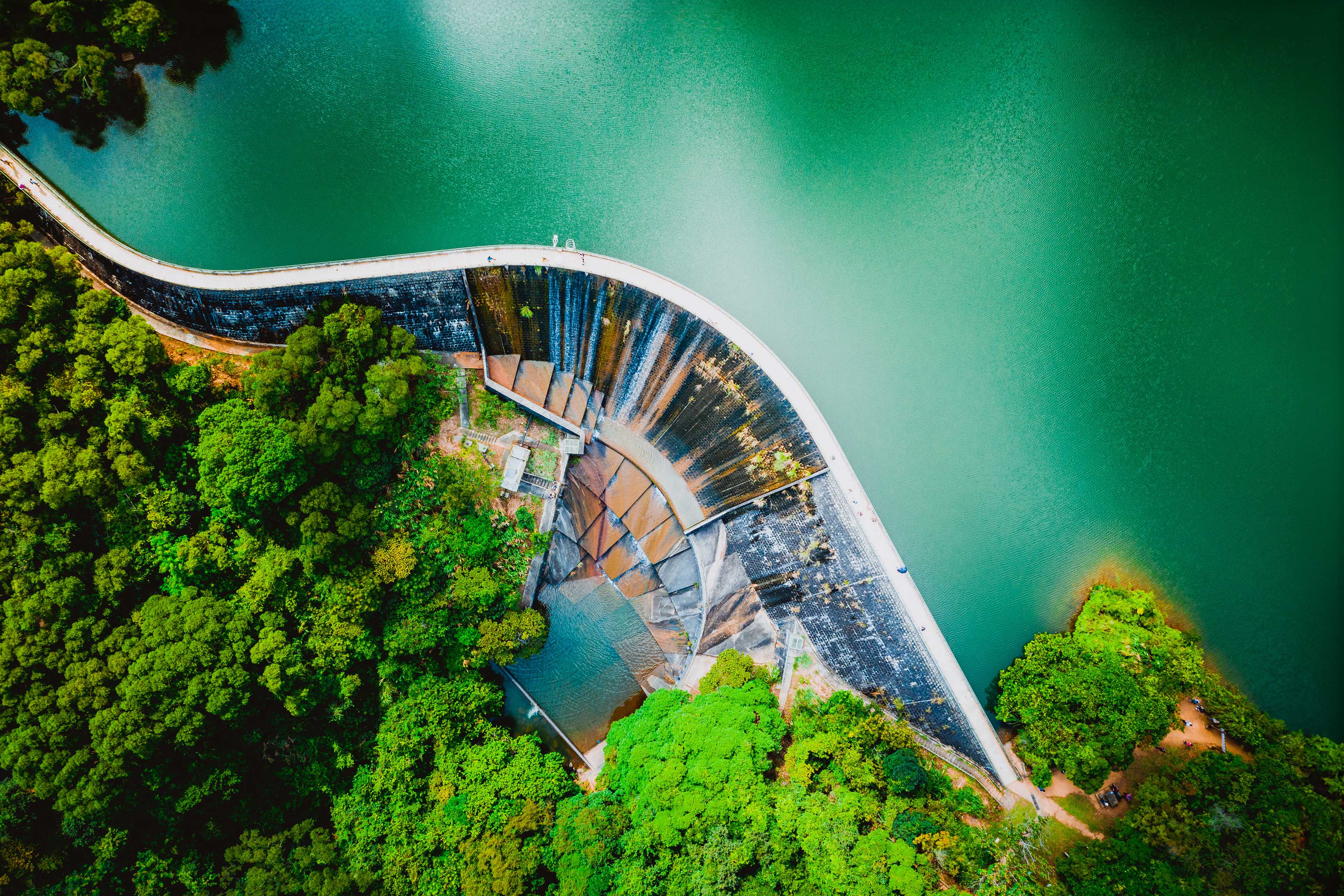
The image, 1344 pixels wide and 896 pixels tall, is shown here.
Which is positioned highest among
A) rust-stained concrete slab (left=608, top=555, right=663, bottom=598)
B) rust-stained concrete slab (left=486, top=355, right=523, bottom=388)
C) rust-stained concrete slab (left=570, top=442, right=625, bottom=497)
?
rust-stained concrete slab (left=486, top=355, right=523, bottom=388)

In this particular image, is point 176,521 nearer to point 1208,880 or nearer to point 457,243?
point 457,243

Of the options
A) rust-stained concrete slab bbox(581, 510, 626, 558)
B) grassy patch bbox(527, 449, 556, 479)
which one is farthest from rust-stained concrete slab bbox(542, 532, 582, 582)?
grassy patch bbox(527, 449, 556, 479)

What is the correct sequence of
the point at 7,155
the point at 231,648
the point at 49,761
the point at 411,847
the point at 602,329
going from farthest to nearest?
the point at 602,329 < the point at 7,155 < the point at 411,847 < the point at 231,648 < the point at 49,761

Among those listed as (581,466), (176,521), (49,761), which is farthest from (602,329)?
(49,761)

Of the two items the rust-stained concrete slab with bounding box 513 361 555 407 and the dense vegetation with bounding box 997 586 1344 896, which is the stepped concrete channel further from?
the dense vegetation with bounding box 997 586 1344 896

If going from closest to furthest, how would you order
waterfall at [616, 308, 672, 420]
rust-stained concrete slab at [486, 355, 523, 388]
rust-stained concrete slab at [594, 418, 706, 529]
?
rust-stained concrete slab at [486, 355, 523, 388]
waterfall at [616, 308, 672, 420]
rust-stained concrete slab at [594, 418, 706, 529]

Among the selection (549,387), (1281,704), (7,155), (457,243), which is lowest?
(1281,704)
